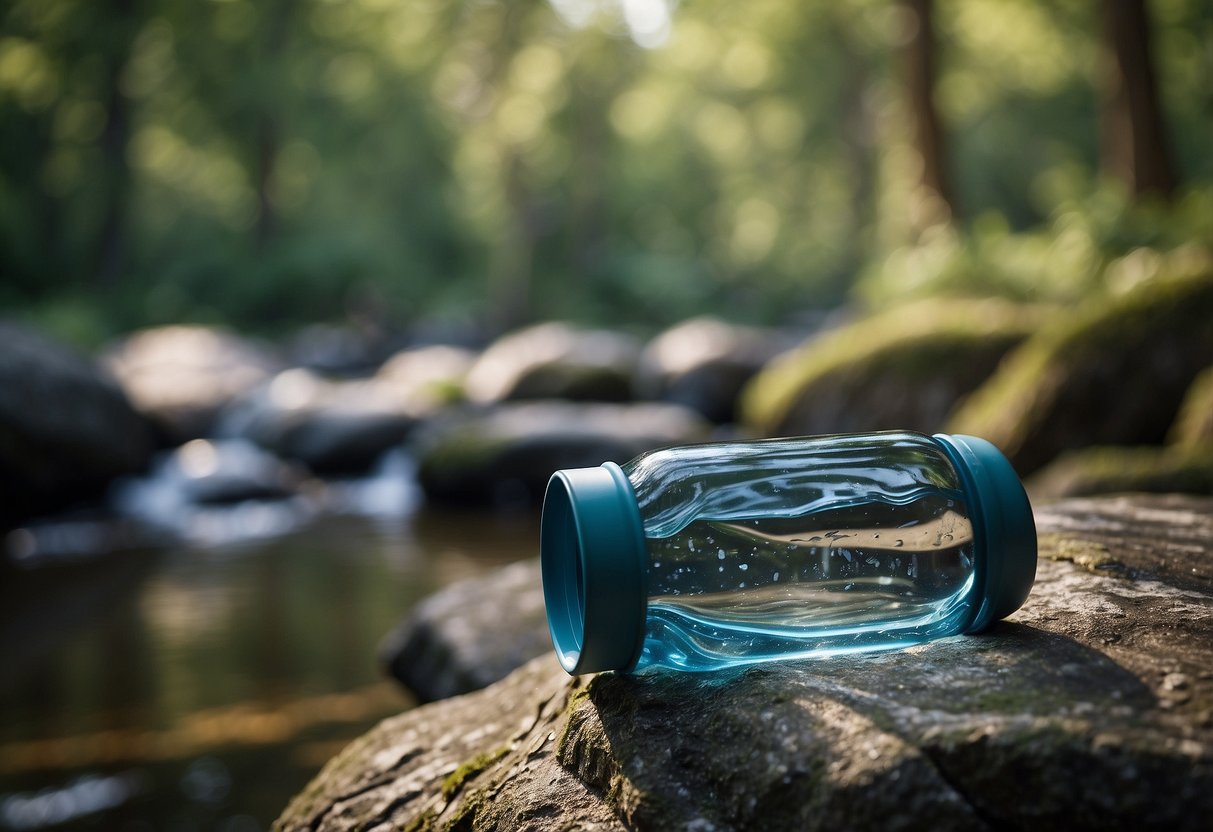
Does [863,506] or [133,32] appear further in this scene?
[133,32]

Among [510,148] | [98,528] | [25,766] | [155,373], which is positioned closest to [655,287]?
[510,148]

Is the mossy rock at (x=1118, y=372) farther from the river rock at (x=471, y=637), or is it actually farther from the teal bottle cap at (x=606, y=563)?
the teal bottle cap at (x=606, y=563)

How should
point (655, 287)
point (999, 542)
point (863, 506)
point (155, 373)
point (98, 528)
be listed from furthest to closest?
point (655, 287) → point (155, 373) → point (98, 528) → point (863, 506) → point (999, 542)

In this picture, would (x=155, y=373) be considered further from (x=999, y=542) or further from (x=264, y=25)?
(x=264, y=25)

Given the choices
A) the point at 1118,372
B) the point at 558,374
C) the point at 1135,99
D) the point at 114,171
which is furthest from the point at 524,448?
the point at 114,171

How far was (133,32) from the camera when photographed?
30.7m

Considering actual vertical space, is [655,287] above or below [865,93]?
below

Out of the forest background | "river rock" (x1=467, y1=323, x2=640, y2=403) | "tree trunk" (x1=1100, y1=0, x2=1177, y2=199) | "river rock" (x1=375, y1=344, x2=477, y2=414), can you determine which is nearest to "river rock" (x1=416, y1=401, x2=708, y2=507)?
"river rock" (x1=467, y1=323, x2=640, y2=403)

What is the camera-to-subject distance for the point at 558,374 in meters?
15.2

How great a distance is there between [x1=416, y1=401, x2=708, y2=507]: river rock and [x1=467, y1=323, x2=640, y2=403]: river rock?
9.76 feet

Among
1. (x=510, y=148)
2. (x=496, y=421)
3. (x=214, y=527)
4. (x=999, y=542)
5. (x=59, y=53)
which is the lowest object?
(x=214, y=527)

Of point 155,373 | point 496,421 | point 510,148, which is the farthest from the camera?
point 510,148

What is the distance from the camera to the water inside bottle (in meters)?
1.90

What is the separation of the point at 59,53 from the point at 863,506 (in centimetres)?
3439
